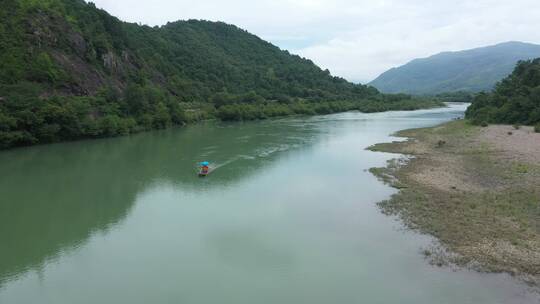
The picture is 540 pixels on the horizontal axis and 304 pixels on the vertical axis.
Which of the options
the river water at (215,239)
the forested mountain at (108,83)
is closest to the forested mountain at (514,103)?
the river water at (215,239)

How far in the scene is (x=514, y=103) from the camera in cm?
→ 5656

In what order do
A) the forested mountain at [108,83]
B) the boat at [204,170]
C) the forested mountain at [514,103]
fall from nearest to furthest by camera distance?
the boat at [204,170] → the forested mountain at [108,83] → the forested mountain at [514,103]

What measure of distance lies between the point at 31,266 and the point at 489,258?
52.0ft

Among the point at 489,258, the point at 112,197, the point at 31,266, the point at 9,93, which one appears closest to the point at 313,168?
the point at 112,197

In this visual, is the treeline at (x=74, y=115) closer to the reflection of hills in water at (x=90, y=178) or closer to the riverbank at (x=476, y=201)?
the reflection of hills in water at (x=90, y=178)

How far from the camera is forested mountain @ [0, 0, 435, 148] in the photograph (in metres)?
42.6

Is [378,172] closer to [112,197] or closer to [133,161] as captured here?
[112,197]

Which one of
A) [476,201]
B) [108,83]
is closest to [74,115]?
[108,83]

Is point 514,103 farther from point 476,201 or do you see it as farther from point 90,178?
point 90,178

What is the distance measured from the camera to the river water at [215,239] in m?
12.8

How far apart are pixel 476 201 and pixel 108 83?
54947 mm

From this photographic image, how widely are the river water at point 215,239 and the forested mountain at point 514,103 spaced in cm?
3223

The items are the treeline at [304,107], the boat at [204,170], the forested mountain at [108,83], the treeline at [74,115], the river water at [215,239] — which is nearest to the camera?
the river water at [215,239]

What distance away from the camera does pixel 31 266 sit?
14.8 metres
